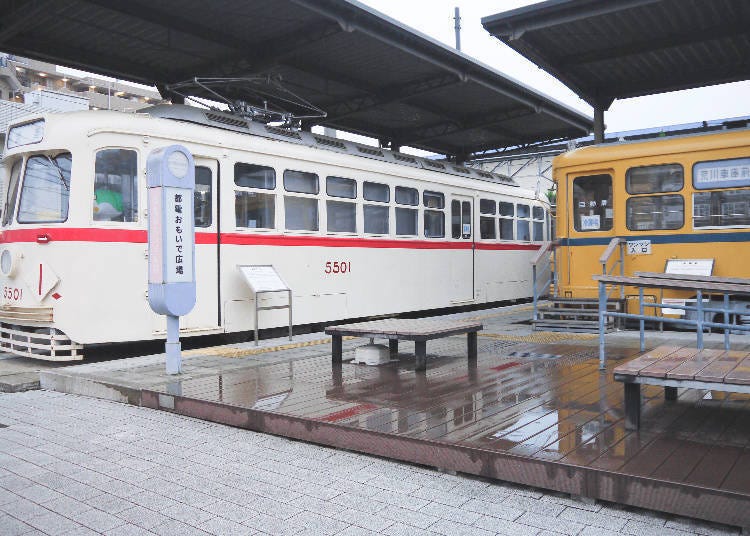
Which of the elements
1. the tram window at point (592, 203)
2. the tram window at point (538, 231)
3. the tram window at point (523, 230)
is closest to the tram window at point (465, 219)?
the tram window at point (523, 230)

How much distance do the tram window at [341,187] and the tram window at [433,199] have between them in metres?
2.17

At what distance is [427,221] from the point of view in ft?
43.9

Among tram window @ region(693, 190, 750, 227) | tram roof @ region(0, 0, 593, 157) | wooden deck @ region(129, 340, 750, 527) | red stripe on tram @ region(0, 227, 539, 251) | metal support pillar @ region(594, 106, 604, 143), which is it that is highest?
tram roof @ region(0, 0, 593, 157)

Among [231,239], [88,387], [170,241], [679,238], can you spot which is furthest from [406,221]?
[88,387]

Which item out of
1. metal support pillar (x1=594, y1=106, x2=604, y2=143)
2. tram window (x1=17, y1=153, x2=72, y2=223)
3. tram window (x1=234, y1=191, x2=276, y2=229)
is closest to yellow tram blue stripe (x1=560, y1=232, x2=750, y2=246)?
metal support pillar (x1=594, y1=106, x2=604, y2=143)

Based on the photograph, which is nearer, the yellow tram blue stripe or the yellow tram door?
the yellow tram blue stripe

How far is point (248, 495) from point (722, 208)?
27.4 ft

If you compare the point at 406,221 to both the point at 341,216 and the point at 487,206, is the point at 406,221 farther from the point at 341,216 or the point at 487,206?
the point at 487,206

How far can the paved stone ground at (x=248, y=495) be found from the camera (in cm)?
333

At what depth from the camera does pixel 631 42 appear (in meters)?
11.9

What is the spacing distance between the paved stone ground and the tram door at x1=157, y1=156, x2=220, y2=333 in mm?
3838

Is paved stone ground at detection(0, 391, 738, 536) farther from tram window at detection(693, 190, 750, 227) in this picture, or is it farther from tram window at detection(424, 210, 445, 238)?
tram window at detection(424, 210, 445, 238)

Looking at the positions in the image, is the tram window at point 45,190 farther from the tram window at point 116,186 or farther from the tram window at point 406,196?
the tram window at point 406,196

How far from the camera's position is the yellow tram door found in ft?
34.6
